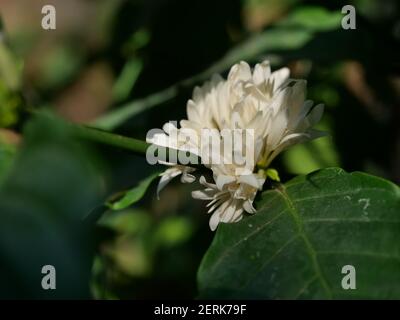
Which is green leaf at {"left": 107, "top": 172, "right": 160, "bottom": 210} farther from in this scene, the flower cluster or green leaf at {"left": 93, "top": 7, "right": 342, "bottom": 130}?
green leaf at {"left": 93, "top": 7, "right": 342, "bottom": 130}

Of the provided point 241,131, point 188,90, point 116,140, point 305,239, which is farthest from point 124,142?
point 188,90

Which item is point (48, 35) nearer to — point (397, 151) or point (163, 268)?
point (163, 268)

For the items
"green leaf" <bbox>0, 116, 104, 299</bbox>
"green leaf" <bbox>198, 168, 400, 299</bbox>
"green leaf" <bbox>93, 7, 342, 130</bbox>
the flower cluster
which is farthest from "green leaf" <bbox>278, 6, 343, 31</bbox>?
"green leaf" <bbox>0, 116, 104, 299</bbox>

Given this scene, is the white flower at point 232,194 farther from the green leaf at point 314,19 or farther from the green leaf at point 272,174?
the green leaf at point 314,19

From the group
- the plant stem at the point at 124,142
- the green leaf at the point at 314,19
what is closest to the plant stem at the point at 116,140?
the plant stem at the point at 124,142

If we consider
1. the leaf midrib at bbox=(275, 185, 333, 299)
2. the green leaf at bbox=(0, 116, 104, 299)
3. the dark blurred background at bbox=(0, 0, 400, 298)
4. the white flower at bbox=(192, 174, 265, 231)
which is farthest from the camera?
the dark blurred background at bbox=(0, 0, 400, 298)

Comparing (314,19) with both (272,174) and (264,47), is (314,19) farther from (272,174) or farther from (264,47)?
(272,174)

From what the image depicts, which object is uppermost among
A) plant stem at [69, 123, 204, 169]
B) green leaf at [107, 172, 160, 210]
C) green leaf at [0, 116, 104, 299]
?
plant stem at [69, 123, 204, 169]

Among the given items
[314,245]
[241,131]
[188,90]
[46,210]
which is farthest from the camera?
[188,90]
